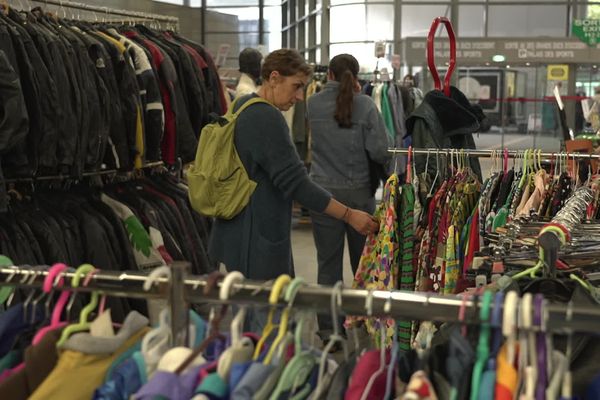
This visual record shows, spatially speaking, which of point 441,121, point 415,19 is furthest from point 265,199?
point 415,19

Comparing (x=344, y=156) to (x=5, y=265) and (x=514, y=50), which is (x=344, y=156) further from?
(x=514, y=50)

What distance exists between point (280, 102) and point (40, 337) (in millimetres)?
1887

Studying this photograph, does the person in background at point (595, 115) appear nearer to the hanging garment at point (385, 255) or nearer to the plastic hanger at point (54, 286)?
the hanging garment at point (385, 255)

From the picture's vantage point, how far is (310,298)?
1.27 m

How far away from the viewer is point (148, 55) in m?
4.34

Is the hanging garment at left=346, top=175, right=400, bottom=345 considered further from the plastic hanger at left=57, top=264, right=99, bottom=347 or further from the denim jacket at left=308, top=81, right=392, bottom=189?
the plastic hanger at left=57, top=264, right=99, bottom=347

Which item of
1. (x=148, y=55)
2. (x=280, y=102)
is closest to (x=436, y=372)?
(x=280, y=102)

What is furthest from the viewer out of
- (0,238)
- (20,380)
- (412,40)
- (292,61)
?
(412,40)

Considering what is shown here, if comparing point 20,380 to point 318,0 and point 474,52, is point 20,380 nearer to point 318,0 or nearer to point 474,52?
point 474,52

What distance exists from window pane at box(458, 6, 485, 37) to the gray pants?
10.5 meters

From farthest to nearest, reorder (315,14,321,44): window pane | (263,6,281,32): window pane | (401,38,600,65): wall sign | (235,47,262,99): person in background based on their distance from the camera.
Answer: (263,6,281,32): window pane
(315,14,321,44): window pane
(401,38,600,65): wall sign
(235,47,262,99): person in background

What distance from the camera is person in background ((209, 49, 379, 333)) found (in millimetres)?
2949

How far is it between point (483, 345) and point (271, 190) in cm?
193

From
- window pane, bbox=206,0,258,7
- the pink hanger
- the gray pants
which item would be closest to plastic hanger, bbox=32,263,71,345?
the pink hanger
